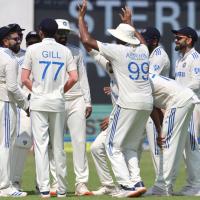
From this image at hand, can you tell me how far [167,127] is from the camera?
1212 cm

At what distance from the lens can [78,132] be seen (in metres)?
12.6

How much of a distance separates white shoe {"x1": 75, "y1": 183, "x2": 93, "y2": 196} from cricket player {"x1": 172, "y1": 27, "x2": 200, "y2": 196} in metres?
1.13

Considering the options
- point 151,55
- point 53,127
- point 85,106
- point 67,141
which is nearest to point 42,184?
point 53,127

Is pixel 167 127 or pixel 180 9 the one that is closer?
pixel 167 127

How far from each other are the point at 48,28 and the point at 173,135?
6.37 feet

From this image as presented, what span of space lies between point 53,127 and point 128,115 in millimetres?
858

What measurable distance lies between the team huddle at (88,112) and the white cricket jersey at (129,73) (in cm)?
1

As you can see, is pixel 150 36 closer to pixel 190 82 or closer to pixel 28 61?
pixel 190 82

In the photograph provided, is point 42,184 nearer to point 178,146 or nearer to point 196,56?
point 178,146

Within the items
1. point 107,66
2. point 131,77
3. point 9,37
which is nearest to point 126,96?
point 131,77

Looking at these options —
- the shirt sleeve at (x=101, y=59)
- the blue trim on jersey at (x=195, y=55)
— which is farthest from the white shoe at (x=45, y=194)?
the blue trim on jersey at (x=195, y=55)

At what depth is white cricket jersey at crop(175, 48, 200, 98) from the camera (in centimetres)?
1307

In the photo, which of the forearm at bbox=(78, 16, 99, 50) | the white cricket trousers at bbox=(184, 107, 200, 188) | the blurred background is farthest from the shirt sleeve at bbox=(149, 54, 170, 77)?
the blurred background

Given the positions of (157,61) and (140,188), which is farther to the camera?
(157,61)
